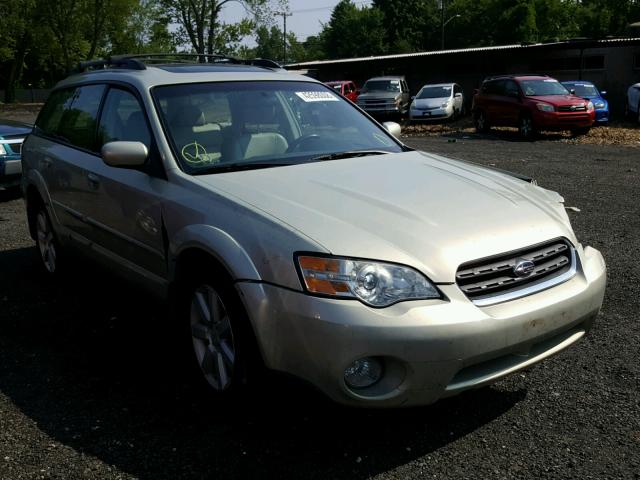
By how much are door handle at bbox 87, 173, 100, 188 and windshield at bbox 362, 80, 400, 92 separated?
2573 cm

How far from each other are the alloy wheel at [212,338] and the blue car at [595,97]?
20767mm

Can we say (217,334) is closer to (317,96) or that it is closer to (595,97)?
(317,96)

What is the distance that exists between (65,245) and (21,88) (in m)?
76.2

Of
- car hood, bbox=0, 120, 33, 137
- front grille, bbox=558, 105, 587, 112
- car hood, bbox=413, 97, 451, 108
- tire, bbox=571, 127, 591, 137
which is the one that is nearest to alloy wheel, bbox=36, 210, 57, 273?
car hood, bbox=0, 120, 33, 137

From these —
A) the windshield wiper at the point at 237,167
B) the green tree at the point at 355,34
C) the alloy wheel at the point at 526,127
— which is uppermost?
the green tree at the point at 355,34

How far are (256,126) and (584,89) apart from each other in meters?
21.1

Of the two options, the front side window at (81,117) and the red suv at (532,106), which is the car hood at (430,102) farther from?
the front side window at (81,117)

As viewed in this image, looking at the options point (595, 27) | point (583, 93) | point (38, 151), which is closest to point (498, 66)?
point (583, 93)

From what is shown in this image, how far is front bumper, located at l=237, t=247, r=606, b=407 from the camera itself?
274 cm

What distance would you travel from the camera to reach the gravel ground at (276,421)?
2959 millimetres

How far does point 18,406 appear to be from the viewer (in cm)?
358

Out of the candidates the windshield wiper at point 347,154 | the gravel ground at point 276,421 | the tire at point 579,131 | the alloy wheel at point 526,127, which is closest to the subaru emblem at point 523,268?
the gravel ground at point 276,421

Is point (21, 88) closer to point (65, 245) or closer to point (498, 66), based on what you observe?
point (498, 66)

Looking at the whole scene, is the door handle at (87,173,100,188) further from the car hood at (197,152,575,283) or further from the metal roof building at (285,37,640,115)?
the metal roof building at (285,37,640,115)
